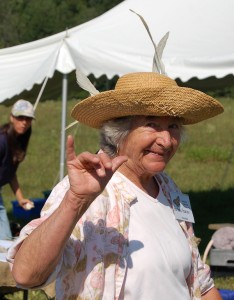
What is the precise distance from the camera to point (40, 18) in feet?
183

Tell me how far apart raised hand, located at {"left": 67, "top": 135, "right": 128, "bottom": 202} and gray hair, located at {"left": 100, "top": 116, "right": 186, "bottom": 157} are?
1.63 ft

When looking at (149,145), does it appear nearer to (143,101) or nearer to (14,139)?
(143,101)

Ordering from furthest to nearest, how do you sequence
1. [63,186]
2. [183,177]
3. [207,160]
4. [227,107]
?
1. [227,107]
2. [207,160]
3. [183,177]
4. [63,186]

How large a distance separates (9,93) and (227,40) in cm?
201

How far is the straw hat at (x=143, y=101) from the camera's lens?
9.34ft

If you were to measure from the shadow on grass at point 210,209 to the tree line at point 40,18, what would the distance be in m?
38.4

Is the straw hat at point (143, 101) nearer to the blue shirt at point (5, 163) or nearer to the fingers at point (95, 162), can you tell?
the fingers at point (95, 162)

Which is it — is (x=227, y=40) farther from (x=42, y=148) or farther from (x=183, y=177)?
(x=42, y=148)

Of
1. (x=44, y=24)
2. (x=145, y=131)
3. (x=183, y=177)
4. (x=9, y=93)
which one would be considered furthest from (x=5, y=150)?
(x=44, y=24)

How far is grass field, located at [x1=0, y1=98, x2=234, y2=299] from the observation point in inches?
439

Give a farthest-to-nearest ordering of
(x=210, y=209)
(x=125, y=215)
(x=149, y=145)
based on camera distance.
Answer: (x=210, y=209) → (x=149, y=145) → (x=125, y=215)

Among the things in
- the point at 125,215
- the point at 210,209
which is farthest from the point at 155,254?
the point at 210,209

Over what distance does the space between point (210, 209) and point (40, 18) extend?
46093mm

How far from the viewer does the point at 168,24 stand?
23.6 ft
